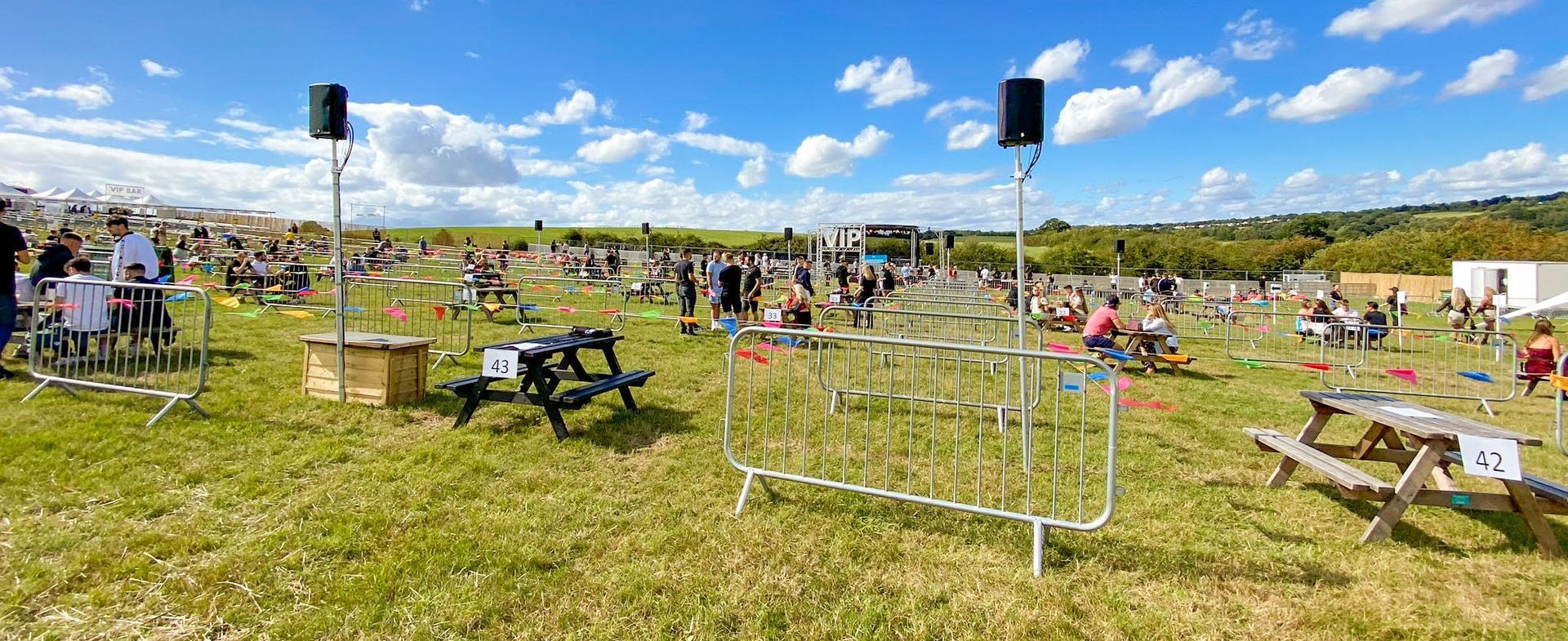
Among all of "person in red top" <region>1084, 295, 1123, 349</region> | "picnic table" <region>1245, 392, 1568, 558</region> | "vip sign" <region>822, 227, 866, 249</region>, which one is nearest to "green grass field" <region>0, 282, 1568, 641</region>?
"picnic table" <region>1245, 392, 1568, 558</region>

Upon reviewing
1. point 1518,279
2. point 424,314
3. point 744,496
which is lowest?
point 744,496

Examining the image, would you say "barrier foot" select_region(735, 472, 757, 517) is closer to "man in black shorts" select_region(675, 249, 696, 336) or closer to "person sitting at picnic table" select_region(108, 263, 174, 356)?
"person sitting at picnic table" select_region(108, 263, 174, 356)

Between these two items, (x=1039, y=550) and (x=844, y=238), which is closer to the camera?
(x=1039, y=550)

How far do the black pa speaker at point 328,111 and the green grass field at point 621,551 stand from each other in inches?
92.8

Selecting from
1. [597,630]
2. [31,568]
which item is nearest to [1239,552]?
[597,630]

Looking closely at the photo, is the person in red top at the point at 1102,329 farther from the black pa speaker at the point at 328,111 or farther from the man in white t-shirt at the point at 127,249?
the man in white t-shirt at the point at 127,249

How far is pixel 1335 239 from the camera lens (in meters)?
73.1

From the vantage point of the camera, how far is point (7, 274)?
5.95 m

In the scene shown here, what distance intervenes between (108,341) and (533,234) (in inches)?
2973

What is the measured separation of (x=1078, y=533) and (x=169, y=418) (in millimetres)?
6422

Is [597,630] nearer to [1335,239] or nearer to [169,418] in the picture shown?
[169,418]

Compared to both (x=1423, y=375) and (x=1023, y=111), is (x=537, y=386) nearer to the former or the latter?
(x=1023, y=111)

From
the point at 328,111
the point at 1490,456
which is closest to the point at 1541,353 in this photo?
the point at 1490,456

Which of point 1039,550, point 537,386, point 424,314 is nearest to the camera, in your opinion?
point 1039,550
